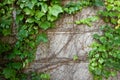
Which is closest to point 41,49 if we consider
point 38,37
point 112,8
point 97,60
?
point 38,37

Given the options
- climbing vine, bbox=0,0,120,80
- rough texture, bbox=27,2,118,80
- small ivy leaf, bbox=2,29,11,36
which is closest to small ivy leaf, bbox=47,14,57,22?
climbing vine, bbox=0,0,120,80

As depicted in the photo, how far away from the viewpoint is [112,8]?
2703 mm

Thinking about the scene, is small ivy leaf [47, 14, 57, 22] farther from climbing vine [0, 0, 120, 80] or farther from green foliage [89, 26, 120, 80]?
green foliage [89, 26, 120, 80]

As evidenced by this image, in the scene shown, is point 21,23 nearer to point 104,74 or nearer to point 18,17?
point 18,17

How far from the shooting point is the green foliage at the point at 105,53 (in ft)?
8.96

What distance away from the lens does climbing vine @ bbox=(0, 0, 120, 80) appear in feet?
8.81

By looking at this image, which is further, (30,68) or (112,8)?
(30,68)

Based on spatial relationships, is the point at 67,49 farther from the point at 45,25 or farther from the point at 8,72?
the point at 8,72

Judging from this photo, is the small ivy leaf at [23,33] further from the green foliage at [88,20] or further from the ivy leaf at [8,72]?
the green foliage at [88,20]

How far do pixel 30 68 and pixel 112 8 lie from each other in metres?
1.12


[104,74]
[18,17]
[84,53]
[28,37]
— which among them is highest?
[18,17]

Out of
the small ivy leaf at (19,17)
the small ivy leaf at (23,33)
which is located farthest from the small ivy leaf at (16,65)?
the small ivy leaf at (19,17)

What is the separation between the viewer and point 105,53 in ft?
9.01

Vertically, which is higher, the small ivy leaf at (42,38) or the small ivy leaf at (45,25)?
the small ivy leaf at (45,25)
